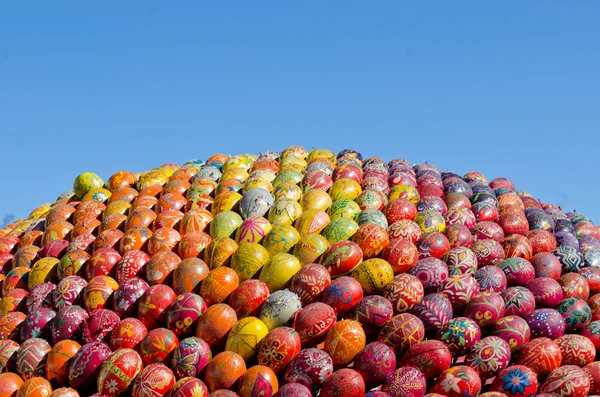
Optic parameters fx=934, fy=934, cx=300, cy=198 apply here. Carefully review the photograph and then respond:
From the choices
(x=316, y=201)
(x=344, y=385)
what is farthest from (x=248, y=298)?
(x=316, y=201)

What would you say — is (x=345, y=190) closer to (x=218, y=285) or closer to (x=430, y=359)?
(x=218, y=285)

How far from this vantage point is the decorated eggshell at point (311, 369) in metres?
11.9

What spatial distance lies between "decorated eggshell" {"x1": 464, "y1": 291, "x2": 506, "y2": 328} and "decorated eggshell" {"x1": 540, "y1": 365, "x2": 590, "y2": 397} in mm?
1087

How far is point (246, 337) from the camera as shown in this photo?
1240 centimetres

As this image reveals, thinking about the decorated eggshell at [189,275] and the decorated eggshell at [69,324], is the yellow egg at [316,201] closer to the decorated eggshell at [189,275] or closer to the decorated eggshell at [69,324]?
the decorated eggshell at [189,275]

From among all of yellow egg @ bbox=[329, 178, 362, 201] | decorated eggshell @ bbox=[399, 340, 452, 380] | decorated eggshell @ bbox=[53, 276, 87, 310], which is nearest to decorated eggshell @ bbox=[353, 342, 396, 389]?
decorated eggshell @ bbox=[399, 340, 452, 380]

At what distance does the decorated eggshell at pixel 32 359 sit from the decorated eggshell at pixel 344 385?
3.99m

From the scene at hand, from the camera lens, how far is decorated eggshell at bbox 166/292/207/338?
12742 millimetres

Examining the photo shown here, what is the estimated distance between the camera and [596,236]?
618 inches

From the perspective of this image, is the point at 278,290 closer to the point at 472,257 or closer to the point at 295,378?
the point at 295,378

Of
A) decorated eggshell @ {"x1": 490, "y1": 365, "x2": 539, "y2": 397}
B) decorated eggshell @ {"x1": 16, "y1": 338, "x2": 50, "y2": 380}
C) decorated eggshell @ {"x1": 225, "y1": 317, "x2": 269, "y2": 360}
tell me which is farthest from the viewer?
decorated eggshell @ {"x1": 16, "y1": 338, "x2": 50, "y2": 380}

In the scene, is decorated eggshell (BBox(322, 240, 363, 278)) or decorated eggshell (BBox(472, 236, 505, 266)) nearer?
decorated eggshell (BBox(322, 240, 363, 278))

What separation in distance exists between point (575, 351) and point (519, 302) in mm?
987

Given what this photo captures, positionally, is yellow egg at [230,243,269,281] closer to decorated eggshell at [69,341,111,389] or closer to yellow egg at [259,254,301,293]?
yellow egg at [259,254,301,293]
